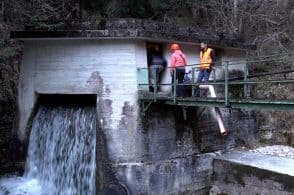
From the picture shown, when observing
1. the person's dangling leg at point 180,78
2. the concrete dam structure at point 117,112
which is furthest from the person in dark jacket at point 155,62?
the person's dangling leg at point 180,78

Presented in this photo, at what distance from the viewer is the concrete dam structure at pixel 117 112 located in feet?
37.3

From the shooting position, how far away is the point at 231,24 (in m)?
19.6

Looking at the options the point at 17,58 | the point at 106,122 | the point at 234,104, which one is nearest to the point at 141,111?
the point at 106,122

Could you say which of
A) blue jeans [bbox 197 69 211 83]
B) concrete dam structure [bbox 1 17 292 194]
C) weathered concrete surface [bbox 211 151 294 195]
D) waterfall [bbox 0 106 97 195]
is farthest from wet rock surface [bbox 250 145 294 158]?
waterfall [bbox 0 106 97 195]

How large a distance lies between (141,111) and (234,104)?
313 centimetres

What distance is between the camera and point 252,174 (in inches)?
454

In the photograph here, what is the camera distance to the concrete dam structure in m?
11.4

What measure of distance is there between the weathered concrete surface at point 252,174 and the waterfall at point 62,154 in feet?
11.7

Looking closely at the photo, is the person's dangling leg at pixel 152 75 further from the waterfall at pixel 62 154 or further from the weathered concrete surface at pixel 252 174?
the weathered concrete surface at pixel 252 174

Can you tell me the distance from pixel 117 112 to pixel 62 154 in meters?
1.91

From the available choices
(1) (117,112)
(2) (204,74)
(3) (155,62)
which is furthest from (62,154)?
(2) (204,74)

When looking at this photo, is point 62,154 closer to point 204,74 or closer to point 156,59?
→ point 156,59

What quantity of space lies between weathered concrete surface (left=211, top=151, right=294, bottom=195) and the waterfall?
357 centimetres

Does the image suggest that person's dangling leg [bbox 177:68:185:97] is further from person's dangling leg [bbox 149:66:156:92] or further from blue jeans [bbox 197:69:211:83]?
person's dangling leg [bbox 149:66:156:92]
